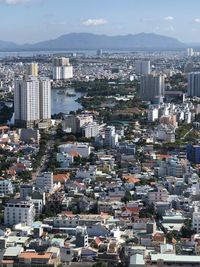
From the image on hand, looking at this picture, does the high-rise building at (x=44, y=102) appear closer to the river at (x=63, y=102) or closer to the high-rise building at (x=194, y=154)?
the river at (x=63, y=102)

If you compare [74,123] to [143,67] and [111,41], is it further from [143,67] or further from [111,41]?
[111,41]

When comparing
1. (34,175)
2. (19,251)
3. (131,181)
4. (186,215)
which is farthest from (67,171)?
(19,251)

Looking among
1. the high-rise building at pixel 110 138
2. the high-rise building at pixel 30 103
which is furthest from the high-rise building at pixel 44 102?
the high-rise building at pixel 110 138

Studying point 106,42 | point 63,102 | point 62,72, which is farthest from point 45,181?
point 106,42

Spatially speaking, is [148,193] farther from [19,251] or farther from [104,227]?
[19,251]

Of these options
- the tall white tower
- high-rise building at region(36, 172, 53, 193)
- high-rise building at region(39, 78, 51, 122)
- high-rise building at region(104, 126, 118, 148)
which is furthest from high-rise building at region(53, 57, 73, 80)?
high-rise building at region(36, 172, 53, 193)

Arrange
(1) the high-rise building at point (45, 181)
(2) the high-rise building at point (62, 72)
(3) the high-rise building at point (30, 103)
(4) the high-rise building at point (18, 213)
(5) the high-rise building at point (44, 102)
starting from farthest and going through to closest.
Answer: (2) the high-rise building at point (62, 72)
(5) the high-rise building at point (44, 102)
(3) the high-rise building at point (30, 103)
(1) the high-rise building at point (45, 181)
(4) the high-rise building at point (18, 213)
